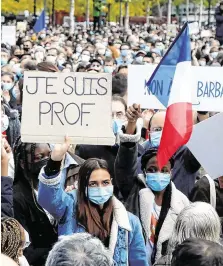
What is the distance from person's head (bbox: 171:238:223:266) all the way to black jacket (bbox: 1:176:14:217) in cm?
119

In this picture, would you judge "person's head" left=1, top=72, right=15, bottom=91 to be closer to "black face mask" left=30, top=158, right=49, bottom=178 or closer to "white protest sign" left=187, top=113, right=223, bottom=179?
"black face mask" left=30, top=158, right=49, bottom=178

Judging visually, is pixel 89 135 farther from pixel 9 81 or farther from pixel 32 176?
pixel 9 81

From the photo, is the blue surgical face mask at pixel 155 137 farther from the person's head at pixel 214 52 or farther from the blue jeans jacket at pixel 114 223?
the person's head at pixel 214 52

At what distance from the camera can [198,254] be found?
12.1 ft

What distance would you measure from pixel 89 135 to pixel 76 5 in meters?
67.1

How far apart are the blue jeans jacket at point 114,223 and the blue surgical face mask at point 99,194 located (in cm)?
7

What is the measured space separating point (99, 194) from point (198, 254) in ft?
4.51

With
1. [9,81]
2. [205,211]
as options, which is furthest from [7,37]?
[205,211]

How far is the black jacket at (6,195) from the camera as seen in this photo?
4.68 metres

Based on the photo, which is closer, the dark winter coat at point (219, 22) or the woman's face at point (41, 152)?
the woman's face at point (41, 152)

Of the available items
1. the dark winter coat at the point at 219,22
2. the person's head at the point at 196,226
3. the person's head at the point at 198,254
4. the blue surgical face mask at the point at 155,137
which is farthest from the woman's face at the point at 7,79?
the dark winter coat at the point at 219,22

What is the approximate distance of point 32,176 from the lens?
218 inches

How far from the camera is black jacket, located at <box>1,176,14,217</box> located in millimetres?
4680

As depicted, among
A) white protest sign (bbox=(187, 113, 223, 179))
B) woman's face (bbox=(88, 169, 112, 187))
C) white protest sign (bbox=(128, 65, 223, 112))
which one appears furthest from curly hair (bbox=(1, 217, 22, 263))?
white protest sign (bbox=(128, 65, 223, 112))
